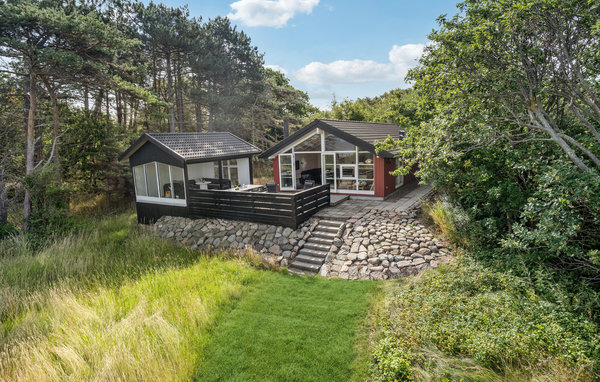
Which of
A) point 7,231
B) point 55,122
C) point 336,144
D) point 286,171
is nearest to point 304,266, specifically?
point 336,144

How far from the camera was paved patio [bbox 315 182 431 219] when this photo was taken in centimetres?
1033

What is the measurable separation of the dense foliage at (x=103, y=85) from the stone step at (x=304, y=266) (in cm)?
1015

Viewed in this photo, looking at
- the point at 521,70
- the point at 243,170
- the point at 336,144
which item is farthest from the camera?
the point at 243,170

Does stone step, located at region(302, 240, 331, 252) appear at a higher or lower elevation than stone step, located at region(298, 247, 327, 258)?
higher

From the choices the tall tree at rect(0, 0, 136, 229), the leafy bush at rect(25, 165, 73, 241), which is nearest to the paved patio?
the leafy bush at rect(25, 165, 73, 241)

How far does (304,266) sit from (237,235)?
318cm

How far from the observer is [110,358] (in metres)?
→ 4.51

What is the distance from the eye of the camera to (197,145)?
13.1 m

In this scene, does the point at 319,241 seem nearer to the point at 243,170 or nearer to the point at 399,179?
the point at 399,179

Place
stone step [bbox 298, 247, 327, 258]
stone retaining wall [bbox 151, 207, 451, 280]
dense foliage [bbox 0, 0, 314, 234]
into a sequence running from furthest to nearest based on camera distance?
dense foliage [bbox 0, 0, 314, 234] < stone step [bbox 298, 247, 327, 258] < stone retaining wall [bbox 151, 207, 451, 280]

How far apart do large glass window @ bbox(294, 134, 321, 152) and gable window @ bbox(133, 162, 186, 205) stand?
4.99 meters

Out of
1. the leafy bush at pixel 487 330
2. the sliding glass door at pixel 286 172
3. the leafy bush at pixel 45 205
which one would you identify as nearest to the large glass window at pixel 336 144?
the sliding glass door at pixel 286 172

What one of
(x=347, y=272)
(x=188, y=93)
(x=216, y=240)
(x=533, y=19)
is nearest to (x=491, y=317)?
(x=347, y=272)

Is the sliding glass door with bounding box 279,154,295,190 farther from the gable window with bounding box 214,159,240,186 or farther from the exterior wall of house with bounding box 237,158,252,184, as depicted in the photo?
the gable window with bounding box 214,159,240,186
